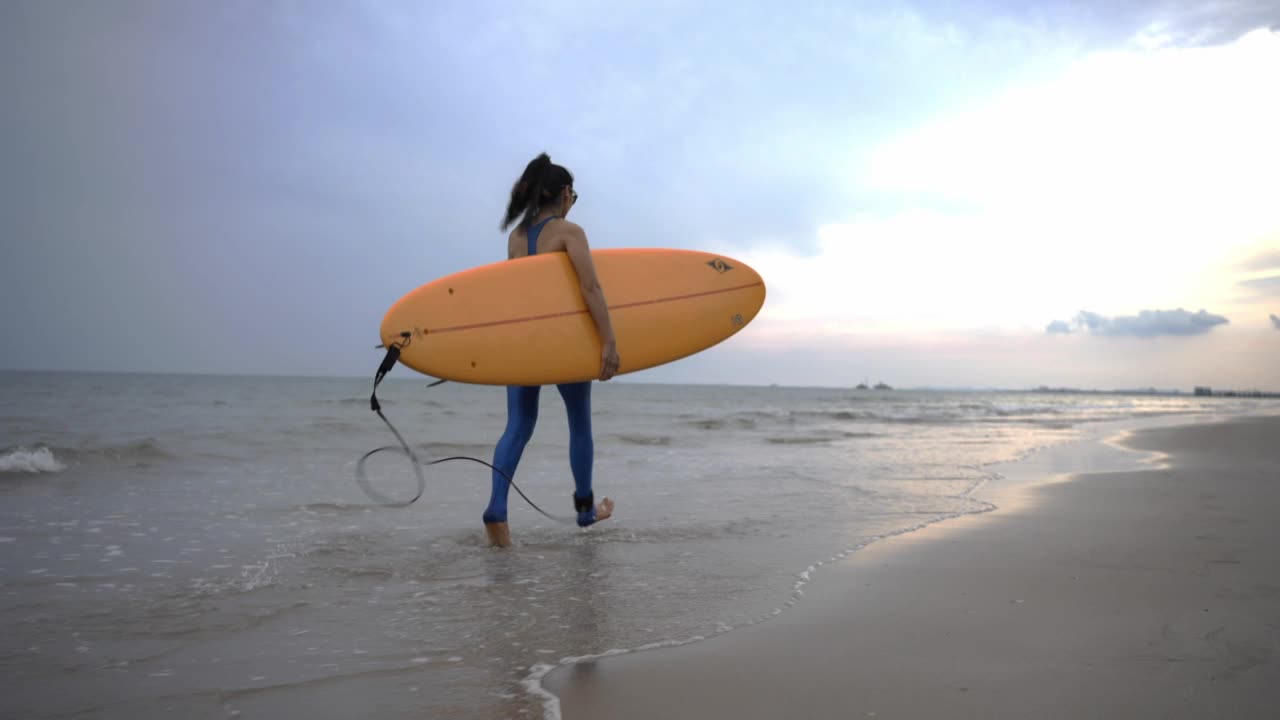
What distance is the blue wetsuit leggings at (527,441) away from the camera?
10.5 feet

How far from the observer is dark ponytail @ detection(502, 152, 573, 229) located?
3164mm

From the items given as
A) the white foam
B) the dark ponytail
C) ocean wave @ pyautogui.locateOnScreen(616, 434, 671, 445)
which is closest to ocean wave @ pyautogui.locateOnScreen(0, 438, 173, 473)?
the white foam

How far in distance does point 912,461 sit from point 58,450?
8.36 m

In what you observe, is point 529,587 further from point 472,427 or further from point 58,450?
point 472,427

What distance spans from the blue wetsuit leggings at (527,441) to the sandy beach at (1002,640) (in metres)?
1.24

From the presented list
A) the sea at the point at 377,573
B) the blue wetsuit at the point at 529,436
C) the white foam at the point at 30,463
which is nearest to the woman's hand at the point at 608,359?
the blue wetsuit at the point at 529,436

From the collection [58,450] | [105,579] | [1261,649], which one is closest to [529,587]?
[105,579]

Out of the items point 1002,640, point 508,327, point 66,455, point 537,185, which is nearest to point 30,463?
point 66,455

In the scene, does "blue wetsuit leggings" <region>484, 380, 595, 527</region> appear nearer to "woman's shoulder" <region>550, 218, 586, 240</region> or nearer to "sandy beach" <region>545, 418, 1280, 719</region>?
"woman's shoulder" <region>550, 218, 586, 240</region>

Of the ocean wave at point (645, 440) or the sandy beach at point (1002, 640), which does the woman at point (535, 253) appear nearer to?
the sandy beach at point (1002, 640)

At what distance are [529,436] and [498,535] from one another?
47 cm

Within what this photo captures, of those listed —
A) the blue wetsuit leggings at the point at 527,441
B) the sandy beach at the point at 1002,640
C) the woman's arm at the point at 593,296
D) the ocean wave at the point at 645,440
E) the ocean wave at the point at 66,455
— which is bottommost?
the ocean wave at the point at 645,440

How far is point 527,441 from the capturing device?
11.0 feet

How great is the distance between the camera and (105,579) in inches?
105
